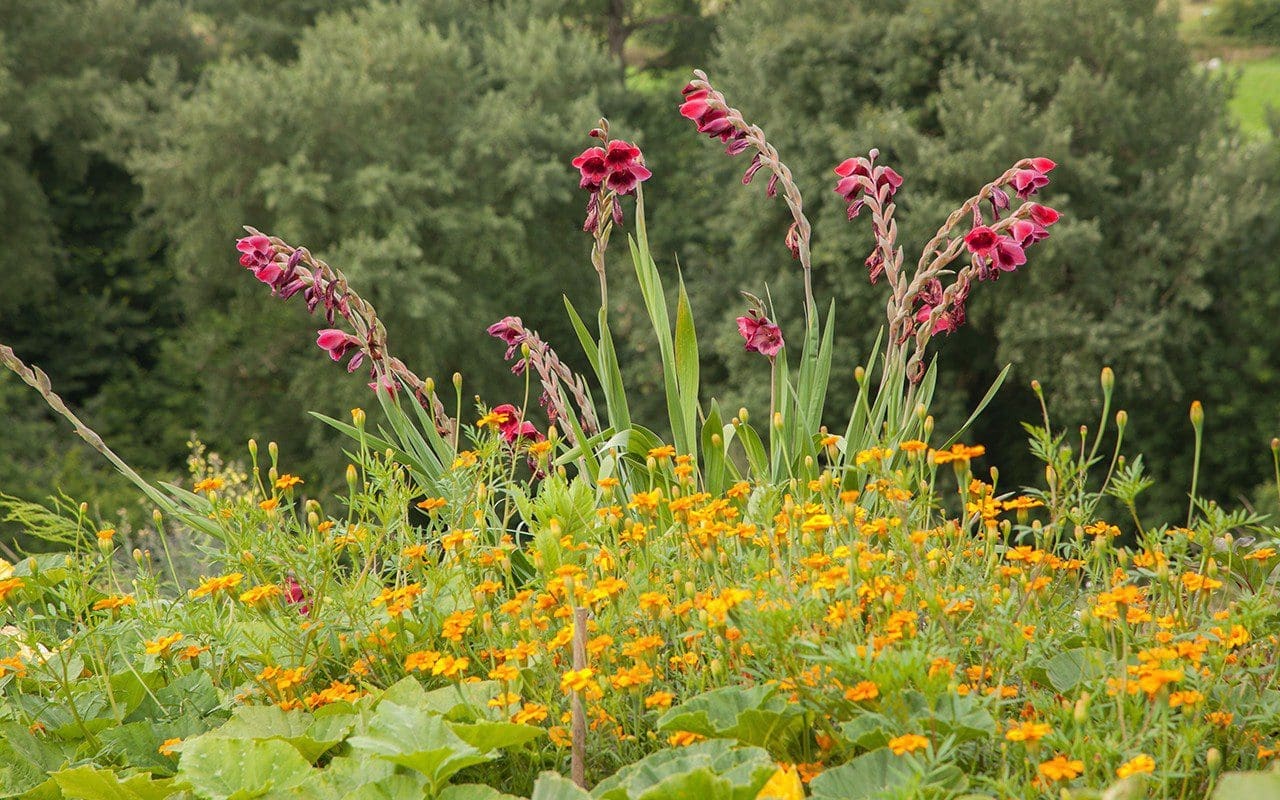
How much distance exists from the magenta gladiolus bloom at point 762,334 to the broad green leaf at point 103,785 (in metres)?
1.44

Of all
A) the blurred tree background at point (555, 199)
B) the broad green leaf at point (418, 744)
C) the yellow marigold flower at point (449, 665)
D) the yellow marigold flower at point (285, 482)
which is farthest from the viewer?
the blurred tree background at point (555, 199)

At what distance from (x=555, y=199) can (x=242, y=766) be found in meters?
15.7

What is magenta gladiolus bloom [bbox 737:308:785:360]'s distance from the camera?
252 cm

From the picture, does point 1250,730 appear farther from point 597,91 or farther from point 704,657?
point 597,91

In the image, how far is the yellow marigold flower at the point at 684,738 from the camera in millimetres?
1398

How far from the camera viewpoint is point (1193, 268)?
13.6 meters

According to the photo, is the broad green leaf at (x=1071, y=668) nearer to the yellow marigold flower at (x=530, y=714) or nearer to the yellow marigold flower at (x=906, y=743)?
the yellow marigold flower at (x=906, y=743)

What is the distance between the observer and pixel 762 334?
2.53 metres

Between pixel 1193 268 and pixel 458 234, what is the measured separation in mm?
8909

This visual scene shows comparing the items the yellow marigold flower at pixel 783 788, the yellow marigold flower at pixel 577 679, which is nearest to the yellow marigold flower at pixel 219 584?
the yellow marigold flower at pixel 577 679

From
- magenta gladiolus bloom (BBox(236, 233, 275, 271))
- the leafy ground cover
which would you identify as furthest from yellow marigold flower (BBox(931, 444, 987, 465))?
magenta gladiolus bloom (BBox(236, 233, 275, 271))

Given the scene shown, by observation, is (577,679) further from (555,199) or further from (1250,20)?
(1250,20)

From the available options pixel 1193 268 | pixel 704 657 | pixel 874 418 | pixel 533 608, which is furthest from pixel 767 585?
pixel 1193 268

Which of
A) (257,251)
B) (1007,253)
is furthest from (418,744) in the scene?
(1007,253)
